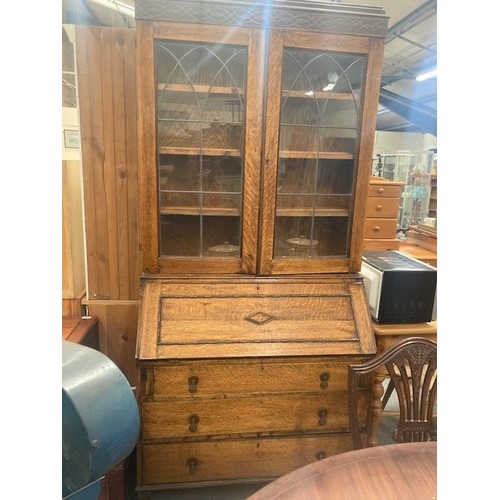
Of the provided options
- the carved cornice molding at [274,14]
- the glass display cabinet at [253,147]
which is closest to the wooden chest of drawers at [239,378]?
the glass display cabinet at [253,147]

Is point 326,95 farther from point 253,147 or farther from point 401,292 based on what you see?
point 401,292

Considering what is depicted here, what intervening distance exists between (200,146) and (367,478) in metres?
1.33

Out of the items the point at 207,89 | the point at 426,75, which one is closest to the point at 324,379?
the point at 207,89

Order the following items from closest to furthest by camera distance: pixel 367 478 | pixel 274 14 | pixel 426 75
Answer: pixel 367 478
pixel 274 14
pixel 426 75

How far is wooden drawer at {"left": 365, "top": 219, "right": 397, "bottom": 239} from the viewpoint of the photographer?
231 centimetres

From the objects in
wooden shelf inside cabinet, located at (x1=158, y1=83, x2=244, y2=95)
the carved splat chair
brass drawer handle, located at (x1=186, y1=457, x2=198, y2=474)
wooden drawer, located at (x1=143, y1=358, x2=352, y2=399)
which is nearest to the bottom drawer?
brass drawer handle, located at (x1=186, y1=457, x2=198, y2=474)

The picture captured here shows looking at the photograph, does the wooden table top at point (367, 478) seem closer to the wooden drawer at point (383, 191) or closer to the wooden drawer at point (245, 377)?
the wooden drawer at point (245, 377)

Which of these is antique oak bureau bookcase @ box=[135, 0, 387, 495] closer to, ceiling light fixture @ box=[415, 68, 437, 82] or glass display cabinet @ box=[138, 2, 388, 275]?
glass display cabinet @ box=[138, 2, 388, 275]

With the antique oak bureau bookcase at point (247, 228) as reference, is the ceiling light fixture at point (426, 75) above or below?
above

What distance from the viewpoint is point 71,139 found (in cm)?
175

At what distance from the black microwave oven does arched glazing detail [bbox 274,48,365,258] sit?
211mm

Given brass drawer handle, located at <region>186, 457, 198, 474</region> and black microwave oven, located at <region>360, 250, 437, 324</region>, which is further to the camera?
black microwave oven, located at <region>360, 250, 437, 324</region>

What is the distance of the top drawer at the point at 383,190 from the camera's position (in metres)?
2.25

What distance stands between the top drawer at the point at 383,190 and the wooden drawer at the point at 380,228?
0.15m
